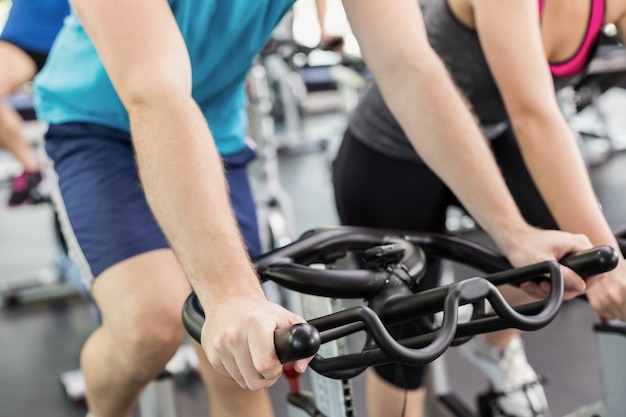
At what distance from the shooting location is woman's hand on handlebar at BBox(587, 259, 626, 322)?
1115 mm

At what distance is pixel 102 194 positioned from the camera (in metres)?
1.44

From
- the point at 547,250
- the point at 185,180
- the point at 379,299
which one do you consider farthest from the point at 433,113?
the point at 185,180

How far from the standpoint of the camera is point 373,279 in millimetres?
1007

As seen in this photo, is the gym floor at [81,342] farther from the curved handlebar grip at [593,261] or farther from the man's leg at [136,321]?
the curved handlebar grip at [593,261]

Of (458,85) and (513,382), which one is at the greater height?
(458,85)

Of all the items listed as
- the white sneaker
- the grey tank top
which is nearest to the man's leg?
the grey tank top

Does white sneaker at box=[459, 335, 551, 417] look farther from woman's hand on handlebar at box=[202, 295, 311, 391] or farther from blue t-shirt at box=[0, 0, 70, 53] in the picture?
blue t-shirt at box=[0, 0, 70, 53]

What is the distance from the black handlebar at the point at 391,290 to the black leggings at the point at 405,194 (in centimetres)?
46

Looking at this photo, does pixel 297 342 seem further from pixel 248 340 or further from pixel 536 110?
pixel 536 110

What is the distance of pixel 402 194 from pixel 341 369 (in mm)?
897

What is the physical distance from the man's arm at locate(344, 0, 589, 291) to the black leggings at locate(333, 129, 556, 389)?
0.34 meters

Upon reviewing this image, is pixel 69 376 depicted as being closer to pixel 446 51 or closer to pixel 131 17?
pixel 446 51

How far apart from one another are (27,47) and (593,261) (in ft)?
8.00

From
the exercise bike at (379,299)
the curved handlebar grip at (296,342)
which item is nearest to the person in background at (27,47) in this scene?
the exercise bike at (379,299)
